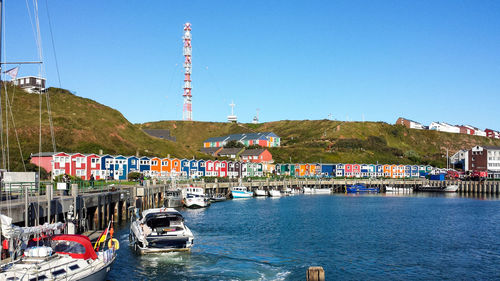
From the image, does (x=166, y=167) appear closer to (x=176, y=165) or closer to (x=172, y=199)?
(x=176, y=165)

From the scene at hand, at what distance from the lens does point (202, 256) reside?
111 feet

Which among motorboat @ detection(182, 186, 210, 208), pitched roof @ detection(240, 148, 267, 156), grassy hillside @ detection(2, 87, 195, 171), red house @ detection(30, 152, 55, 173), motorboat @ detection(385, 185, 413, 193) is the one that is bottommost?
motorboat @ detection(385, 185, 413, 193)

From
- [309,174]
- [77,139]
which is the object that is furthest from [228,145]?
[77,139]

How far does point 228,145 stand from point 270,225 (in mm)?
132533

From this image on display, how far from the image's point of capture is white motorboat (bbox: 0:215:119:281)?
19.5 metres

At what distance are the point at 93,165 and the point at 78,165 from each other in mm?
3084

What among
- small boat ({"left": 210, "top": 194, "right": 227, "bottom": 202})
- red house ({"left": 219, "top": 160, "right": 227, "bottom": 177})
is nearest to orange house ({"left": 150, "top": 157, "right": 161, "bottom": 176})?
small boat ({"left": 210, "top": 194, "right": 227, "bottom": 202})

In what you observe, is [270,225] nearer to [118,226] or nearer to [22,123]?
[118,226]

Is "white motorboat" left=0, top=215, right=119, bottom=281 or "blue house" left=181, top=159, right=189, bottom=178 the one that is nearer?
"white motorboat" left=0, top=215, right=119, bottom=281

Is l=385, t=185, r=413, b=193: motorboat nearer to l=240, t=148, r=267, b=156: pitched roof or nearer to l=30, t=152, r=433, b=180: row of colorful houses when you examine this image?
l=30, t=152, r=433, b=180: row of colorful houses

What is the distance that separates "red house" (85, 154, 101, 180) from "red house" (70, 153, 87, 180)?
60cm

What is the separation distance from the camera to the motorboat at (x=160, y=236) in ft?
108

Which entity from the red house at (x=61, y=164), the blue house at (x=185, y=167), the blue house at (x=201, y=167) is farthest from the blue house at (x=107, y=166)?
the blue house at (x=201, y=167)

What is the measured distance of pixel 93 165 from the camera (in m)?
86.1
